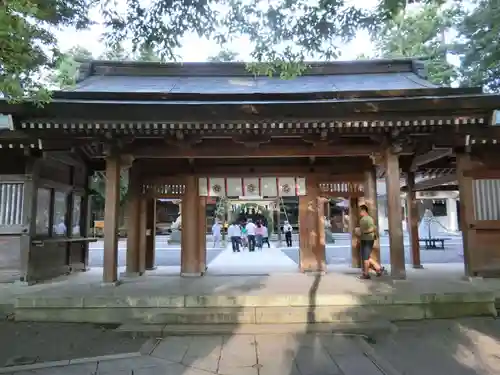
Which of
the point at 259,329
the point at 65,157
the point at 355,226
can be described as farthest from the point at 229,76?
the point at 259,329

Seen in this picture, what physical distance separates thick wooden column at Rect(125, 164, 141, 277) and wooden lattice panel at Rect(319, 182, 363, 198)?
504cm

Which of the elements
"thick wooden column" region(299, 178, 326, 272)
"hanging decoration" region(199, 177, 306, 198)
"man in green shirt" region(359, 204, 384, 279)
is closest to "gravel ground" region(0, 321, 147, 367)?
"hanging decoration" region(199, 177, 306, 198)

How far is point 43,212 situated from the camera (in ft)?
30.6

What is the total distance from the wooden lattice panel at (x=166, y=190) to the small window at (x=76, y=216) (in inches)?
90.9

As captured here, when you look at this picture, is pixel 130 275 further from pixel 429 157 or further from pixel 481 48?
pixel 481 48

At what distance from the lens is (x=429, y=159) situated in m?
9.67

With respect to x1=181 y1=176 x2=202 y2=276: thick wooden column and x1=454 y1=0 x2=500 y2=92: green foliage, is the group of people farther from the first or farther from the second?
x1=454 y1=0 x2=500 y2=92: green foliage

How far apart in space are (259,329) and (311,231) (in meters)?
4.50

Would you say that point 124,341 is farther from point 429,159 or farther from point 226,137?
point 429,159

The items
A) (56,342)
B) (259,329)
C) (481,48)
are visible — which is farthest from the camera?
(481,48)

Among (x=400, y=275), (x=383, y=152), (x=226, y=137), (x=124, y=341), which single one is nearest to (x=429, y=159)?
(x=383, y=152)

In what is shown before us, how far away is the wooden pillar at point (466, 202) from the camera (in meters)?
8.66

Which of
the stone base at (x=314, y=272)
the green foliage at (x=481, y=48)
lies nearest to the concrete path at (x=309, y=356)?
the stone base at (x=314, y=272)

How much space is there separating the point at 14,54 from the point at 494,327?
814 cm
